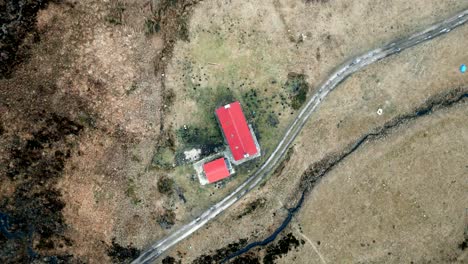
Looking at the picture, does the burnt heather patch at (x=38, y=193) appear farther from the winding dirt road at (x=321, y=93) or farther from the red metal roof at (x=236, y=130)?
the red metal roof at (x=236, y=130)

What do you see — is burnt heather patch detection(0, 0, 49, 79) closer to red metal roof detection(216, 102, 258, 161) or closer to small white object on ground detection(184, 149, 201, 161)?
small white object on ground detection(184, 149, 201, 161)

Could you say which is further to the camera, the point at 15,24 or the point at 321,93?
the point at 321,93

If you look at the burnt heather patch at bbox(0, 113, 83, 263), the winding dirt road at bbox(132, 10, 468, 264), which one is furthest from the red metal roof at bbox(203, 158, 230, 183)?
the burnt heather patch at bbox(0, 113, 83, 263)

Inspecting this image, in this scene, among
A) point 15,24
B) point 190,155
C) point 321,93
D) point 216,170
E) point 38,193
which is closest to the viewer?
point 216,170

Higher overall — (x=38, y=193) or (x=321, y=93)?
(x=38, y=193)

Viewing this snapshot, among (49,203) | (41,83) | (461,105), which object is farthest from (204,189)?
(461,105)

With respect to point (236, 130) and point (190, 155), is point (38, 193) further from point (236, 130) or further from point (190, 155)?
point (236, 130)

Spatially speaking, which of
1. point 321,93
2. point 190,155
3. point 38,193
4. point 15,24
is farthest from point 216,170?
point 15,24
